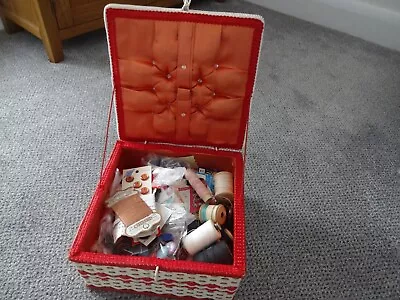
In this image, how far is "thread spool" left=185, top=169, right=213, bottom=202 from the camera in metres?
0.94

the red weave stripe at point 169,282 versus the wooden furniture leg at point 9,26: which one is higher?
the red weave stripe at point 169,282

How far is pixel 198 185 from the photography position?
953mm

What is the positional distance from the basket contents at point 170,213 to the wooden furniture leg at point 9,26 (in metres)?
1.16

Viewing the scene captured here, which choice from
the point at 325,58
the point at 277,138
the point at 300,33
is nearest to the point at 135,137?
the point at 277,138

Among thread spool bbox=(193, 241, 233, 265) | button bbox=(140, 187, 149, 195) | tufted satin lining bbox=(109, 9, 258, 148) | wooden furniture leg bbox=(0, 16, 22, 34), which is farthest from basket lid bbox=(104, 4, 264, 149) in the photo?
wooden furniture leg bbox=(0, 16, 22, 34)

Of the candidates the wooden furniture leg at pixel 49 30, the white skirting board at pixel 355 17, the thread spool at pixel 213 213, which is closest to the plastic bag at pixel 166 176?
the thread spool at pixel 213 213

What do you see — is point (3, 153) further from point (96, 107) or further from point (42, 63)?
point (42, 63)

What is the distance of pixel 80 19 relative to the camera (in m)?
1.56

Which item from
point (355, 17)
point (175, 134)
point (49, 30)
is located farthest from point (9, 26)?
point (355, 17)

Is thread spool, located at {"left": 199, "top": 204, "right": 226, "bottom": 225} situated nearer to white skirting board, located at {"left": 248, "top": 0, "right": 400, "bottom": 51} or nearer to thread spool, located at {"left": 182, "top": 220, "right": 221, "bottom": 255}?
thread spool, located at {"left": 182, "top": 220, "right": 221, "bottom": 255}

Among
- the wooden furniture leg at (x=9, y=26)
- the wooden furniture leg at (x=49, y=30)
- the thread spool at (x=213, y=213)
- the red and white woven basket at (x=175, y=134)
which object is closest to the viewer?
the red and white woven basket at (x=175, y=134)

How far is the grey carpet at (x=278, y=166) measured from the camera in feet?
3.14

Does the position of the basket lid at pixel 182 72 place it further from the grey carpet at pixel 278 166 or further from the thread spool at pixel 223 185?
the grey carpet at pixel 278 166

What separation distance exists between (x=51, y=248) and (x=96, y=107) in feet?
1.93
